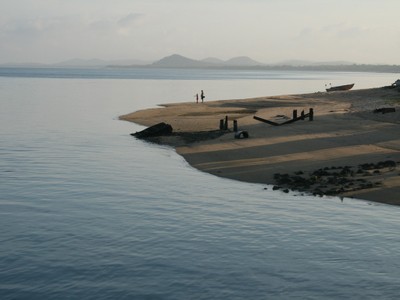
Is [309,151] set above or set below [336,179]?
below

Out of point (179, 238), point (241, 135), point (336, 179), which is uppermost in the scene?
point (179, 238)

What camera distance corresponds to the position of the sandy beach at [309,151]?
26.8 m

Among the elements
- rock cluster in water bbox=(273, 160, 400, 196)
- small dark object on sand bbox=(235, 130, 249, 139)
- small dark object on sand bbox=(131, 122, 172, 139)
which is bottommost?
small dark object on sand bbox=(131, 122, 172, 139)

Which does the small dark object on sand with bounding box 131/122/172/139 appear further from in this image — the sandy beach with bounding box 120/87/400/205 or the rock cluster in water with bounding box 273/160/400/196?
the rock cluster in water with bounding box 273/160/400/196

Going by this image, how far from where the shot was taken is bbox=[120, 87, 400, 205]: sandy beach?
26.8m

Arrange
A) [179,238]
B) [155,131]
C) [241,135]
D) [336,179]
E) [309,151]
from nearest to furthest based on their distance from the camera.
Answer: [179,238], [336,179], [309,151], [241,135], [155,131]

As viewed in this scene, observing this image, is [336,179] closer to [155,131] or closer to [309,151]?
[309,151]

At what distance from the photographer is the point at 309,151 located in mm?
35438

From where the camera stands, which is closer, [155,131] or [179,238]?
[179,238]

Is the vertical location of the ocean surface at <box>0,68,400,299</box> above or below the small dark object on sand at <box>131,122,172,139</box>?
above

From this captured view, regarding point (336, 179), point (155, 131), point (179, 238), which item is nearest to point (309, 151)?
point (336, 179)

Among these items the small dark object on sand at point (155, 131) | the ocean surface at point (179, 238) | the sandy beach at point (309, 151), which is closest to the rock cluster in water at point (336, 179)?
the sandy beach at point (309, 151)

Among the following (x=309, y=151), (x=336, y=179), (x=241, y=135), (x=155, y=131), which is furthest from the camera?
(x=155, y=131)

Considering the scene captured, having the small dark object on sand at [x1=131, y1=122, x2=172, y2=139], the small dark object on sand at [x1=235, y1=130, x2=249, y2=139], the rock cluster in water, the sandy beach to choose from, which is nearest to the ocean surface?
the rock cluster in water
